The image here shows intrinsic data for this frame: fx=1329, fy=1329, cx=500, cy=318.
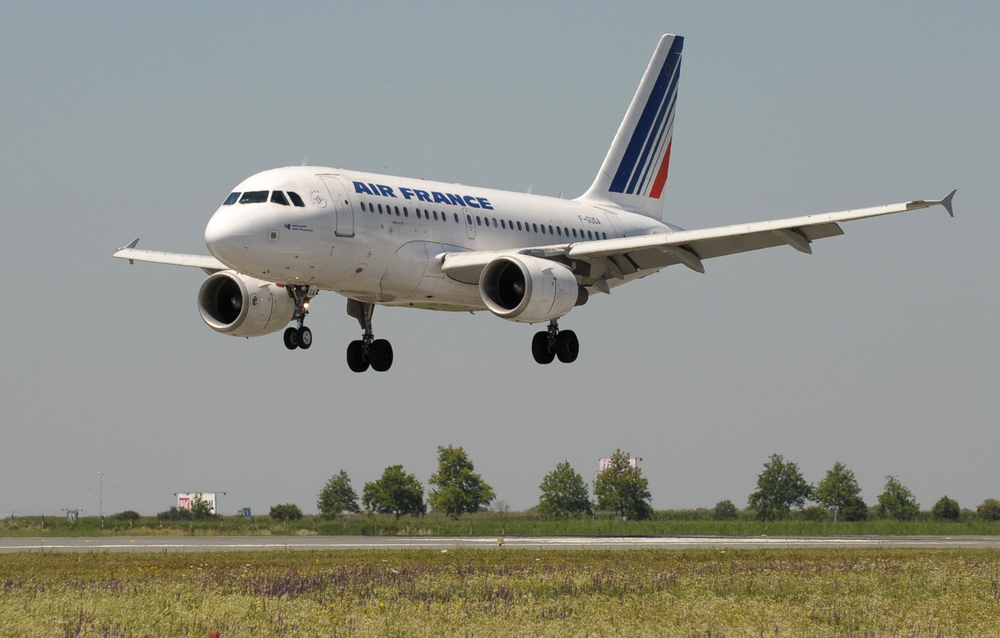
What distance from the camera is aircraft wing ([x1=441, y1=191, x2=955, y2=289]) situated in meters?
38.8

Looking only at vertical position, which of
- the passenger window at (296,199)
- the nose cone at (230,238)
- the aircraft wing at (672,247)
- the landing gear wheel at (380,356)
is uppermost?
the passenger window at (296,199)

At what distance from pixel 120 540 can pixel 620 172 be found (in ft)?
85.0

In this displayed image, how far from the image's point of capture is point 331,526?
7156 cm

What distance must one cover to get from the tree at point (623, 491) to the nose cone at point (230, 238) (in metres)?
75.2

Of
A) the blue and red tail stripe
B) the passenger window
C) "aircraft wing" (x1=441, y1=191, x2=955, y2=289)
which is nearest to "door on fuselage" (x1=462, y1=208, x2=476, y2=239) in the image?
"aircraft wing" (x1=441, y1=191, x2=955, y2=289)

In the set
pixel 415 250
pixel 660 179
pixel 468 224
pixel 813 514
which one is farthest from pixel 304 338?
pixel 813 514

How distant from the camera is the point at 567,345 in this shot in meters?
44.2

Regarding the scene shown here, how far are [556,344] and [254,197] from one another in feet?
39.9

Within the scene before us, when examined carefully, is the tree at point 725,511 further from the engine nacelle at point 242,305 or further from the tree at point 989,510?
the engine nacelle at point 242,305

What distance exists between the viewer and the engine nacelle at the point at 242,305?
41438mm

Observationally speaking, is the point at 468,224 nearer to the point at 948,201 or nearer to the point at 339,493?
the point at 948,201

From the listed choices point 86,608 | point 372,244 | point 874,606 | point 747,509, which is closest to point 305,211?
point 372,244

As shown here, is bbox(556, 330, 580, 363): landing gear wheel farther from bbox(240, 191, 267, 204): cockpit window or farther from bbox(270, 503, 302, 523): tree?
bbox(270, 503, 302, 523): tree

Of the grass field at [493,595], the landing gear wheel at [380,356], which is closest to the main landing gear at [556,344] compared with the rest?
the landing gear wheel at [380,356]
